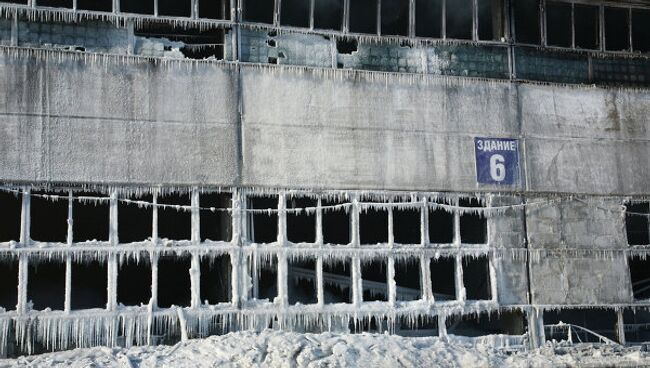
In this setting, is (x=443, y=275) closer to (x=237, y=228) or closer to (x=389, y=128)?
(x=389, y=128)

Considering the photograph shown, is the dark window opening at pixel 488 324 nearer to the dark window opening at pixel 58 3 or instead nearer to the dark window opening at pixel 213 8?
the dark window opening at pixel 213 8

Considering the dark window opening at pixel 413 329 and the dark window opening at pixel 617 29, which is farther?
the dark window opening at pixel 617 29

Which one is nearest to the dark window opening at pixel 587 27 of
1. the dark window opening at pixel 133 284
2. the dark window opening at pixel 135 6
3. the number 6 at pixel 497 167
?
the number 6 at pixel 497 167

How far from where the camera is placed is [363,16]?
17.9 meters

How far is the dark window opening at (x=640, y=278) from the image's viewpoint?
19.3 metres

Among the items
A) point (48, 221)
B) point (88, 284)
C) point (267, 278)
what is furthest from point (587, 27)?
point (48, 221)

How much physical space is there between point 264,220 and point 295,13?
Answer: 17.1ft

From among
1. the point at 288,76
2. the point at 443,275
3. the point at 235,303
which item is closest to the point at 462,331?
the point at 443,275

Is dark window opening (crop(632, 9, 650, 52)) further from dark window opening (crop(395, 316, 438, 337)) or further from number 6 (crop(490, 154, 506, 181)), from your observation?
dark window opening (crop(395, 316, 438, 337))

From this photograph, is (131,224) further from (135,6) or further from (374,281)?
(374,281)

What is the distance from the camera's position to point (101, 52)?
15445 mm

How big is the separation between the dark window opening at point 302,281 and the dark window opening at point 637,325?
7311 millimetres

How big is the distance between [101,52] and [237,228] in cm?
435

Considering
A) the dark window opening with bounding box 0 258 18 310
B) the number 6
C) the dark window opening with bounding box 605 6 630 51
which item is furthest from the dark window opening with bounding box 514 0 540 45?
the dark window opening with bounding box 0 258 18 310
